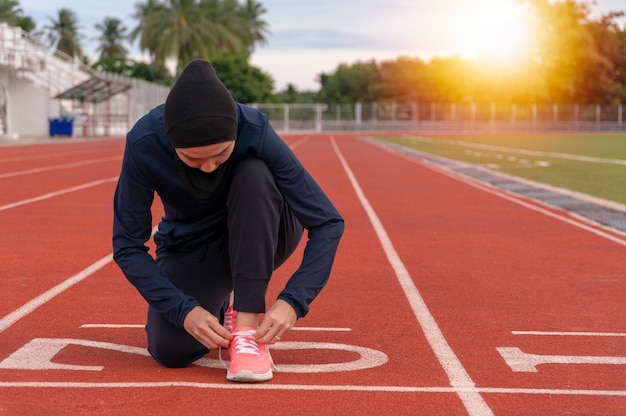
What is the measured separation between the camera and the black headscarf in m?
4.29

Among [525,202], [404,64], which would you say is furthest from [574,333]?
[404,64]

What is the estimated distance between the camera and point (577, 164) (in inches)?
1059

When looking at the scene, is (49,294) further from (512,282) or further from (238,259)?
(512,282)

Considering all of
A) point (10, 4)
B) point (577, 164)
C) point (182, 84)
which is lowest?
point (577, 164)

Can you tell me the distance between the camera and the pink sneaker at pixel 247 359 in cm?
466

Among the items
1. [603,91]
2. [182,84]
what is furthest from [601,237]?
[603,91]

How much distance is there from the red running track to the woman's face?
0.94 metres

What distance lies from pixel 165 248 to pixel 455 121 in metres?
78.4

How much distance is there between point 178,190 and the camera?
4910 mm

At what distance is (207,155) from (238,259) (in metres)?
0.57

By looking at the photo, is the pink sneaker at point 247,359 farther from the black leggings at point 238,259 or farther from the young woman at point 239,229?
the black leggings at point 238,259

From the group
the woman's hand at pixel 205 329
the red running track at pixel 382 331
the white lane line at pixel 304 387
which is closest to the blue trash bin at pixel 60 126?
the red running track at pixel 382 331

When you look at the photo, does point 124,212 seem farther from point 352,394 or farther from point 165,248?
point 352,394

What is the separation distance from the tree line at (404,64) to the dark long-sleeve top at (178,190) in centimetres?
7687
